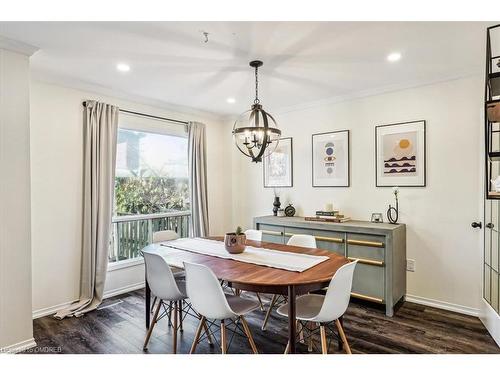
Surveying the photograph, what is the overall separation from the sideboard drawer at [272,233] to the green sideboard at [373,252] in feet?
1.41

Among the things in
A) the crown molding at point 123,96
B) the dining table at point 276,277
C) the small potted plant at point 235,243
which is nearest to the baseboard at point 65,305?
the dining table at point 276,277

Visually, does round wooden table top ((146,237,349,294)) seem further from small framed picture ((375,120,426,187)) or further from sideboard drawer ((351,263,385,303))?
small framed picture ((375,120,426,187))

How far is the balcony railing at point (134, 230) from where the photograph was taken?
3.86 metres

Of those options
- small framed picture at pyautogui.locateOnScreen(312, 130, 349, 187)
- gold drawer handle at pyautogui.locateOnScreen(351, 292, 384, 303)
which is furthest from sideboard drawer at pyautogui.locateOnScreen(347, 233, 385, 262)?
small framed picture at pyautogui.locateOnScreen(312, 130, 349, 187)

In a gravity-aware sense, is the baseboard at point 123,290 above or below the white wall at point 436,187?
below

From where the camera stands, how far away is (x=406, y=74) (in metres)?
3.14

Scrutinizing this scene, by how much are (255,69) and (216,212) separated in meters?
2.75

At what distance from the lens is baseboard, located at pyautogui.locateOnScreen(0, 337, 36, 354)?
7.77 ft

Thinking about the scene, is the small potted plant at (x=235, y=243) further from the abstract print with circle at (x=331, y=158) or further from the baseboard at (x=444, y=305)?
the baseboard at (x=444, y=305)
